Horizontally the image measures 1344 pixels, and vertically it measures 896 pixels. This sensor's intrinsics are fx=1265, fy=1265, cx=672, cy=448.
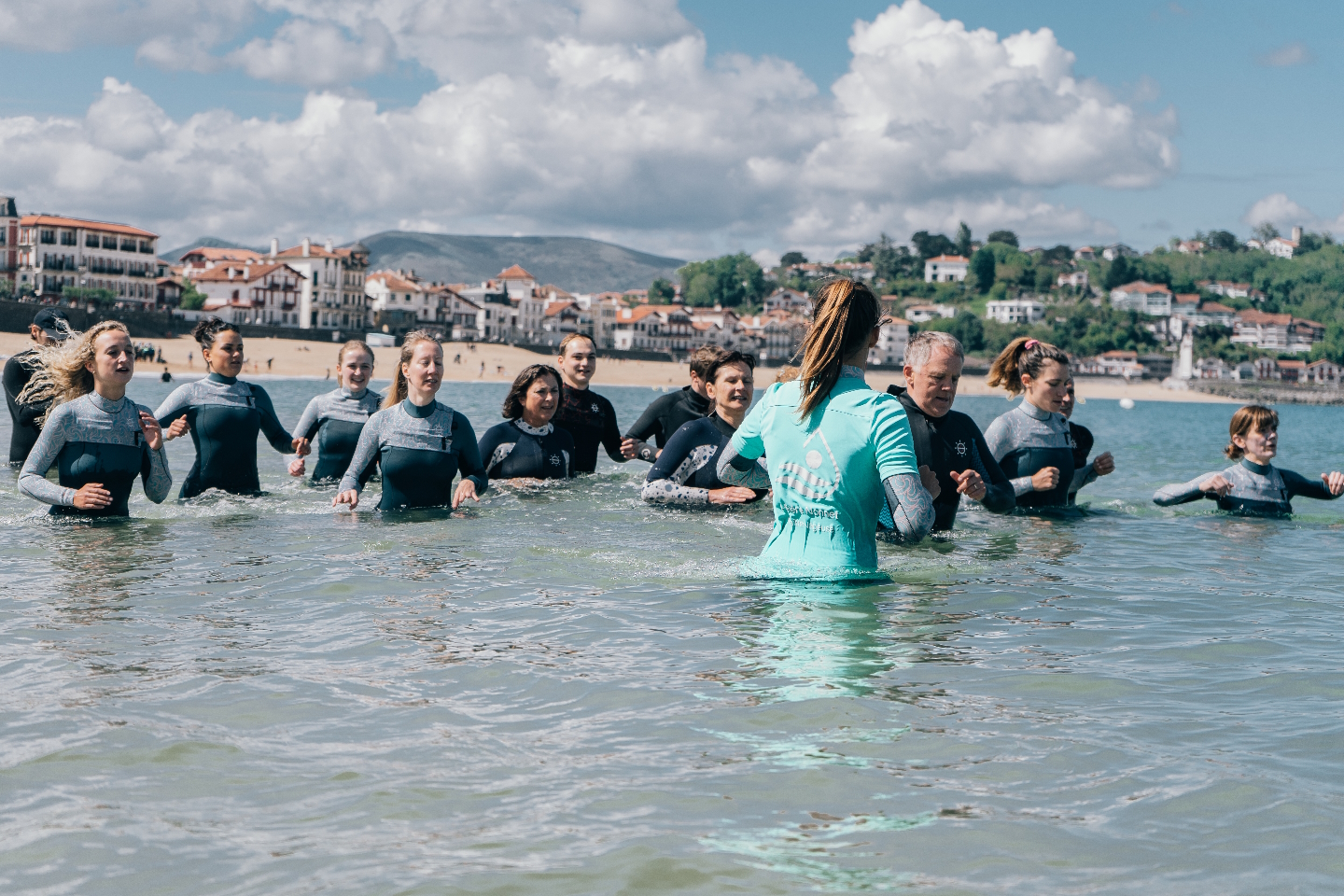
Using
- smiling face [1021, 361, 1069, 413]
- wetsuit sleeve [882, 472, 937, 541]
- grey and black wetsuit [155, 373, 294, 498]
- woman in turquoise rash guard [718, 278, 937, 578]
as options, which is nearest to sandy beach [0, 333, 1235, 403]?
grey and black wetsuit [155, 373, 294, 498]

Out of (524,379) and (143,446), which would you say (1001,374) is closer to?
(524,379)

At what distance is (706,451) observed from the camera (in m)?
10.1

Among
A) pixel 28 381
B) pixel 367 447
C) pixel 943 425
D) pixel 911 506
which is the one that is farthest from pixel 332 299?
pixel 911 506

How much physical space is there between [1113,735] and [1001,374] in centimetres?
600

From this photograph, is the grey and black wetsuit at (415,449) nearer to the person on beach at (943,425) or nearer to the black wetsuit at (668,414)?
the black wetsuit at (668,414)

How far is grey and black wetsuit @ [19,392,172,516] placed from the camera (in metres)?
8.53

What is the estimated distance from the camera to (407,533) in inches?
374

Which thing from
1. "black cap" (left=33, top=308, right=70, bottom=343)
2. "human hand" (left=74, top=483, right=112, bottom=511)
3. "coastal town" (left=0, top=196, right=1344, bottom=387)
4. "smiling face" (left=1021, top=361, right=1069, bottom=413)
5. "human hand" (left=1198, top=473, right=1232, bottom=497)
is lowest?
"human hand" (left=74, top=483, right=112, bottom=511)

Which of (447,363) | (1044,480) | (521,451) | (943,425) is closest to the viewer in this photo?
(943,425)

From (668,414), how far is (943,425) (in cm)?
401

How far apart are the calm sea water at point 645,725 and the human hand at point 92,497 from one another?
0.33 m

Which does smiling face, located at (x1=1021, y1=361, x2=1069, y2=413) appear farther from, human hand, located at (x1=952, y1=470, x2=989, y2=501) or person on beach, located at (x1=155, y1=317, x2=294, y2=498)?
person on beach, located at (x1=155, y1=317, x2=294, y2=498)

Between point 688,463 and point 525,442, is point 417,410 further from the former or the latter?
point 688,463

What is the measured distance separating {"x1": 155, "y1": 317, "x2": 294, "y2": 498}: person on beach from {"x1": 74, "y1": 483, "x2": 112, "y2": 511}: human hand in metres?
2.04
